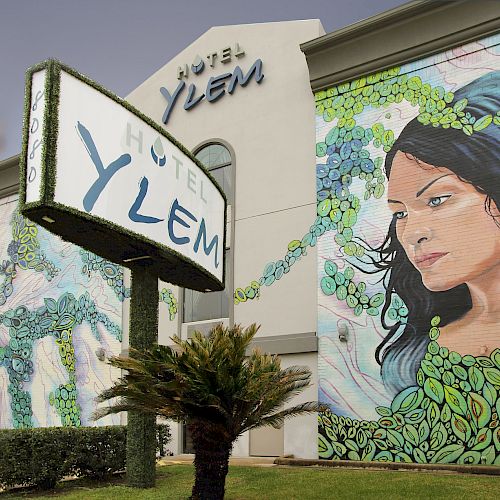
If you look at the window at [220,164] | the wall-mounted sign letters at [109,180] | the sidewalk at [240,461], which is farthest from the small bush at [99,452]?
the window at [220,164]

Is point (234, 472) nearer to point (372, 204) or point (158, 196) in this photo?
point (158, 196)

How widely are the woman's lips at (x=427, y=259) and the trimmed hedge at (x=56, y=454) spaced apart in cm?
950

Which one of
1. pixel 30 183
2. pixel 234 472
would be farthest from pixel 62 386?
pixel 30 183

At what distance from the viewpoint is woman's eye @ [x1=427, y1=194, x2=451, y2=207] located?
18.7 meters

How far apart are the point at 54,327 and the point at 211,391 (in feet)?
59.4

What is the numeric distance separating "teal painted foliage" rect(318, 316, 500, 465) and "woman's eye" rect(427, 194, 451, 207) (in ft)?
11.1

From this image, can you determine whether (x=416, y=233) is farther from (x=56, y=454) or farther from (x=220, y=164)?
(x=56, y=454)

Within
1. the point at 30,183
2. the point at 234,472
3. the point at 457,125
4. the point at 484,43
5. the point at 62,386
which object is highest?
the point at 484,43

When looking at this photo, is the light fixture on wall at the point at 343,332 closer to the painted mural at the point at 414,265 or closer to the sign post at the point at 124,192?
the painted mural at the point at 414,265

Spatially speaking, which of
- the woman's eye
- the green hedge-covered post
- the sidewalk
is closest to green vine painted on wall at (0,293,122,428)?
the sidewalk

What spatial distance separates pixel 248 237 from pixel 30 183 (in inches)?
469

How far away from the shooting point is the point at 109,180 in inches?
508

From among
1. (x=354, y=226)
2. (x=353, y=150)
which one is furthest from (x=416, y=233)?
(x=353, y=150)

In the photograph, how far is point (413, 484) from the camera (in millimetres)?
13844
